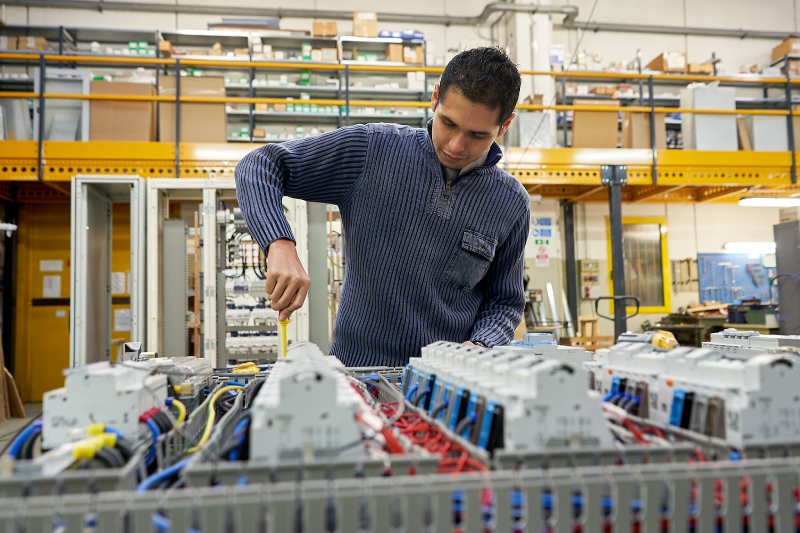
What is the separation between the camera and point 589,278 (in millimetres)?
7441

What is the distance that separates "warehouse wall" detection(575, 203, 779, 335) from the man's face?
21.2 feet

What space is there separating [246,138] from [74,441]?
670 cm

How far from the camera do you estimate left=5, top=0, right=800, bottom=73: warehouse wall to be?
25.1 feet

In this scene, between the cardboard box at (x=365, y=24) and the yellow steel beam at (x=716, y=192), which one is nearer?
the yellow steel beam at (x=716, y=192)

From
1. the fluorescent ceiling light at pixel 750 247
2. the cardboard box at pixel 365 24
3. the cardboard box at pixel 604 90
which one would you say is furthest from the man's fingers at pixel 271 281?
the fluorescent ceiling light at pixel 750 247

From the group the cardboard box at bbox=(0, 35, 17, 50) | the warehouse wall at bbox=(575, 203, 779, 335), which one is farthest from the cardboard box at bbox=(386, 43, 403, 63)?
the cardboard box at bbox=(0, 35, 17, 50)

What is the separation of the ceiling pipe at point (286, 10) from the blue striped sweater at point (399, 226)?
7008 mm

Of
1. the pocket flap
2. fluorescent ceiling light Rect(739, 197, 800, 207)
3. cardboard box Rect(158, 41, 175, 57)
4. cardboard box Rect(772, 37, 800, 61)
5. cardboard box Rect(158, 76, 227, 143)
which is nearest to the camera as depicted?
the pocket flap

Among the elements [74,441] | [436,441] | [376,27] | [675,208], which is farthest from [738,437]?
[675,208]

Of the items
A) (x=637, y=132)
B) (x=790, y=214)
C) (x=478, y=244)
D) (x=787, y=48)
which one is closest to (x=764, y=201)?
(x=790, y=214)

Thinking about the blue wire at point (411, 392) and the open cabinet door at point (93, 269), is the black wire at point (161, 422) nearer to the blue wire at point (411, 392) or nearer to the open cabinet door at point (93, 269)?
the blue wire at point (411, 392)

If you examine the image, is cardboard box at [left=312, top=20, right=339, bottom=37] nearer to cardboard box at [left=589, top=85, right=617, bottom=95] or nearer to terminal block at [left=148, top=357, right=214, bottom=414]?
cardboard box at [left=589, top=85, right=617, bottom=95]

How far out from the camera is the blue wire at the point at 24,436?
2.80 feet

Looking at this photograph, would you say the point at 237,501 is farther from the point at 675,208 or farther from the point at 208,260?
the point at 675,208
